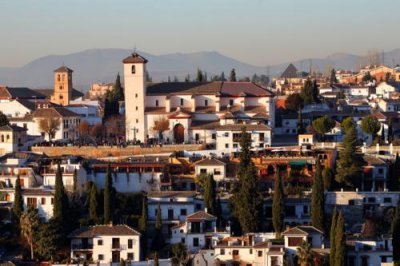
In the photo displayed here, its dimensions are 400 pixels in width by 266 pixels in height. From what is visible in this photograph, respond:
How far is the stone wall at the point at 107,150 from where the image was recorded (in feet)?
151

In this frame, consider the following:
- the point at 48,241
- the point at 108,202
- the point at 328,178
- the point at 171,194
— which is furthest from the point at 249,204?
the point at 48,241

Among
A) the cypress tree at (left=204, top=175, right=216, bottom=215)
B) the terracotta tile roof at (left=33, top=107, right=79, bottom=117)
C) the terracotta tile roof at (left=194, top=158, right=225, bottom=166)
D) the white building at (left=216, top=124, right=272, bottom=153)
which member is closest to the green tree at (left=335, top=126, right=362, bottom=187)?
the terracotta tile roof at (left=194, top=158, right=225, bottom=166)

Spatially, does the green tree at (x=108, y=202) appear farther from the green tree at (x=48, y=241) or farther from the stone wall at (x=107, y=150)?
the stone wall at (x=107, y=150)

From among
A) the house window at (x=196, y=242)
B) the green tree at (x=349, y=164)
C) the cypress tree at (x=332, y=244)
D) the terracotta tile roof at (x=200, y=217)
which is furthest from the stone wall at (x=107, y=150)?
the cypress tree at (x=332, y=244)

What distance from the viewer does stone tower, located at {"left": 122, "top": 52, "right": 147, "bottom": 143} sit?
50875 mm

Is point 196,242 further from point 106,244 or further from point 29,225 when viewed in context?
point 29,225

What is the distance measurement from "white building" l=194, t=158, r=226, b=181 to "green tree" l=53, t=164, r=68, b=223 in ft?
20.8

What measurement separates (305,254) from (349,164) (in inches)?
320

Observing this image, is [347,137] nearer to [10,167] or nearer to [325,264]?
[325,264]

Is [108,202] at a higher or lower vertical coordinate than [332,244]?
higher

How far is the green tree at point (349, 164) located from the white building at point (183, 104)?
893 centimetres

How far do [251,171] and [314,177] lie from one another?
2.42 m

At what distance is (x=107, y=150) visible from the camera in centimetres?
4641

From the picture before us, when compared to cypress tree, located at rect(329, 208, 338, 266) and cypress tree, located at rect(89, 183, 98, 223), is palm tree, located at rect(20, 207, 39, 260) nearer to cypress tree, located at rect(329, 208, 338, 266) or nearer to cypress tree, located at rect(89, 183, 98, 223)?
cypress tree, located at rect(89, 183, 98, 223)
